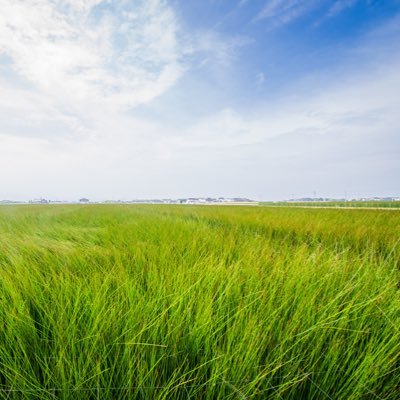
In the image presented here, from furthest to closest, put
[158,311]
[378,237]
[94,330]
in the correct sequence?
[378,237], [158,311], [94,330]

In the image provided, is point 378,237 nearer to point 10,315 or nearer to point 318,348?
point 318,348

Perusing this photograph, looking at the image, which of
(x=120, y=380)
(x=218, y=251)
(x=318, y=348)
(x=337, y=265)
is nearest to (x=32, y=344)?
(x=120, y=380)

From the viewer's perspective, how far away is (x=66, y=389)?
69cm

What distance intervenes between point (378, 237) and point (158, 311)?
3.45 meters

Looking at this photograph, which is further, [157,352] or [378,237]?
[378,237]

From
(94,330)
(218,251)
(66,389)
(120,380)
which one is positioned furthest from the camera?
(218,251)

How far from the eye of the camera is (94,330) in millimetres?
897

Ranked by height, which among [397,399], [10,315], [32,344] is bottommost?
[397,399]

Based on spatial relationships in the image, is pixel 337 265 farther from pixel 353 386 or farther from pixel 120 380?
pixel 120 380

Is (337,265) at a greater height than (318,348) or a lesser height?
greater

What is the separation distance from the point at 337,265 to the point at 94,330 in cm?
149

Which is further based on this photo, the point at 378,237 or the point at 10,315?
the point at 378,237

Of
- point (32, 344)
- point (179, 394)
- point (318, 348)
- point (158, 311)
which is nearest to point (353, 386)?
point (318, 348)

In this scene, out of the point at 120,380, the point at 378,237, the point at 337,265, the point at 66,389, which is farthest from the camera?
the point at 378,237
